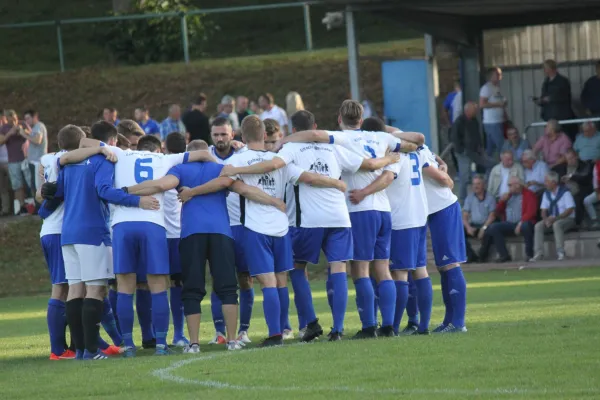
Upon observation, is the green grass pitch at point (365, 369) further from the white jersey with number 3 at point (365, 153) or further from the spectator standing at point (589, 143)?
the spectator standing at point (589, 143)

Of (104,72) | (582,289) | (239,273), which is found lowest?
(582,289)

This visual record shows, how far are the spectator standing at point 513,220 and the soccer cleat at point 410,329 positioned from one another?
10.1m

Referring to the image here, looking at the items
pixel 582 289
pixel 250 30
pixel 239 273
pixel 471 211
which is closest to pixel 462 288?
pixel 239 273

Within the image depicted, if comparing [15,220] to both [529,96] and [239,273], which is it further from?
[239,273]

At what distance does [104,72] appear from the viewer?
3572cm

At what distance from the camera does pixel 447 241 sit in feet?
43.9

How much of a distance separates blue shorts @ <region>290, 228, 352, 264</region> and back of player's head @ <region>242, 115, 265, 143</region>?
1008 mm

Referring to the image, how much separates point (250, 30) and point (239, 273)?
29984 millimetres

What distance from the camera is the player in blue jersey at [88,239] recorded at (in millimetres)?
12711

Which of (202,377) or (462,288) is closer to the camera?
(202,377)

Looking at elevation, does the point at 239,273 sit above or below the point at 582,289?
above

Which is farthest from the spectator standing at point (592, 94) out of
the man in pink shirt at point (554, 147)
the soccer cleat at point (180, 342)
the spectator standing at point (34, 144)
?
the soccer cleat at point (180, 342)

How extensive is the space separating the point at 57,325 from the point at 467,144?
1391 centimetres

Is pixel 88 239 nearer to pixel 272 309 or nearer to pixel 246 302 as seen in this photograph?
pixel 272 309
